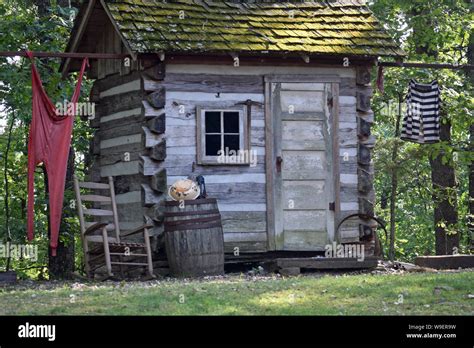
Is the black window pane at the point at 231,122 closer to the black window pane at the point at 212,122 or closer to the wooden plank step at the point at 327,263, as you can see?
the black window pane at the point at 212,122

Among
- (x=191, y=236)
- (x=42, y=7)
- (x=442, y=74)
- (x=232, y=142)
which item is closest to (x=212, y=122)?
(x=232, y=142)

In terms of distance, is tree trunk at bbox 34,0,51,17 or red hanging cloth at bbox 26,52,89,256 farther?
tree trunk at bbox 34,0,51,17

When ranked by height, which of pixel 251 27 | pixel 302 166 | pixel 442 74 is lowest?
pixel 302 166

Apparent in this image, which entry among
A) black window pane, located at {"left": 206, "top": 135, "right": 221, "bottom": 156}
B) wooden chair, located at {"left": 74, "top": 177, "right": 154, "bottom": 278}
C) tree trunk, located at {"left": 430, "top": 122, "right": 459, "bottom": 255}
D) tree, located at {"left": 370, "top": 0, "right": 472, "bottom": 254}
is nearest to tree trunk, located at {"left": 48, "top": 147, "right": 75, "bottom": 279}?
wooden chair, located at {"left": 74, "top": 177, "right": 154, "bottom": 278}

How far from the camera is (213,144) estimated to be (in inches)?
614

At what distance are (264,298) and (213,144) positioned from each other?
5193 mm

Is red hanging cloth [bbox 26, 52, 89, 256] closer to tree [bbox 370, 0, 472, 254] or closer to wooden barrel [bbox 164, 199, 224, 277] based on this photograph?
wooden barrel [bbox 164, 199, 224, 277]

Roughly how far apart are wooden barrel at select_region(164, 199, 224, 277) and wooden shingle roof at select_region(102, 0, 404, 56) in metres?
2.40

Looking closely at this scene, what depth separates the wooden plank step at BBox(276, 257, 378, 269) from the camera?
576 inches

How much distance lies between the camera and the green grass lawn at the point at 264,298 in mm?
9930

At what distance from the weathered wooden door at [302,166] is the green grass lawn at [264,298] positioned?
3.08m

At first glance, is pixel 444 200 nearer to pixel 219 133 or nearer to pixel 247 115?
pixel 247 115

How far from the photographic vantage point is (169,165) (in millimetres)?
15188
